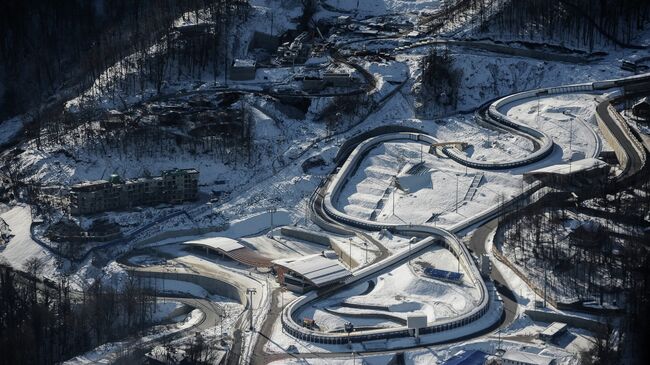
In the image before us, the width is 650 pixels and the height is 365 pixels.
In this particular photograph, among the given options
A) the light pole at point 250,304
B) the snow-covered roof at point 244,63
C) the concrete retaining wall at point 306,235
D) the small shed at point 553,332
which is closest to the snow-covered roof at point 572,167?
the concrete retaining wall at point 306,235

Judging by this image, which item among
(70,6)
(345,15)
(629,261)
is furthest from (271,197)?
(70,6)

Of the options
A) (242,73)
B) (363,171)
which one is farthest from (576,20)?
(242,73)

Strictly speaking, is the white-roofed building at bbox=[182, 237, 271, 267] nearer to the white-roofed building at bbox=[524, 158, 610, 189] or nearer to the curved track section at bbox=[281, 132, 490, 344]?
the curved track section at bbox=[281, 132, 490, 344]

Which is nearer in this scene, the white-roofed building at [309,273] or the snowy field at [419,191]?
the white-roofed building at [309,273]

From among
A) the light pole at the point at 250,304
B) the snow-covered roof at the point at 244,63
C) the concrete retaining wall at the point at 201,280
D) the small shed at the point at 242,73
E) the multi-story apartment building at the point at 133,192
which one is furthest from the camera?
the snow-covered roof at the point at 244,63

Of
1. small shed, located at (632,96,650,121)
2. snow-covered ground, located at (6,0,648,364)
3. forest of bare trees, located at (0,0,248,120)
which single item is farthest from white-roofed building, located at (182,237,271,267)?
small shed, located at (632,96,650,121)

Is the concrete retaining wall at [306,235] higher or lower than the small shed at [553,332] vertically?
lower

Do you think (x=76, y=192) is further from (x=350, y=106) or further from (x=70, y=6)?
(x=70, y=6)

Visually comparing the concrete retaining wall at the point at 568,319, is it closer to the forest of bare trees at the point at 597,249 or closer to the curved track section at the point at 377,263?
the forest of bare trees at the point at 597,249
